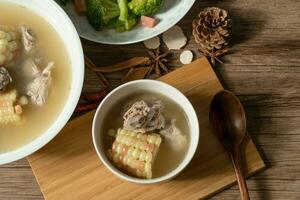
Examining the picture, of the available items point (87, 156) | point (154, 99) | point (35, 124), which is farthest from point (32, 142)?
point (154, 99)

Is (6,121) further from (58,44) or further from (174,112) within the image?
(174,112)

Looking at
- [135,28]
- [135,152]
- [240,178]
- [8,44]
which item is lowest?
[240,178]

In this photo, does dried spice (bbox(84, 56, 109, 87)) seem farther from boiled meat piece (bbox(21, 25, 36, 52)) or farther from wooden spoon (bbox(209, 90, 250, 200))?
wooden spoon (bbox(209, 90, 250, 200))

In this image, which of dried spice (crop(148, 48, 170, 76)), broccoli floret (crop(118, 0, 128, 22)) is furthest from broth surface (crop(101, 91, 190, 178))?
broccoli floret (crop(118, 0, 128, 22))

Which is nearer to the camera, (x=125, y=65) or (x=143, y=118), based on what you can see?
(x=143, y=118)

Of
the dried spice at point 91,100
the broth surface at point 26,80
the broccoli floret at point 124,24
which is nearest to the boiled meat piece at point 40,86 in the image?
the broth surface at point 26,80

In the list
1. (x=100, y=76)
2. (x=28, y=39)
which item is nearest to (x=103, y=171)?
(x=100, y=76)

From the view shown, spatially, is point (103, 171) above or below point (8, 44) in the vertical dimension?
below

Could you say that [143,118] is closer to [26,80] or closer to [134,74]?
[134,74]
